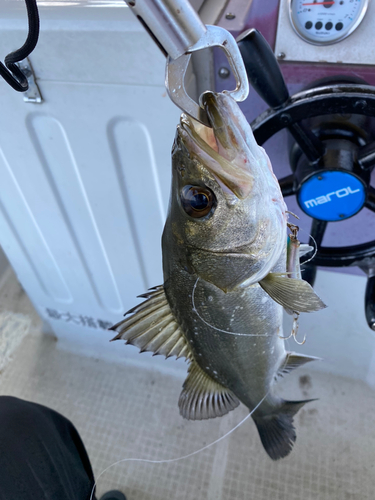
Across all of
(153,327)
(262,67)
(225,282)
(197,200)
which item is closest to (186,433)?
(153,327)

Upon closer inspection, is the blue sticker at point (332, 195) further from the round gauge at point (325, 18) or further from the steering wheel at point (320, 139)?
→ the round gauge at point (325, 18)

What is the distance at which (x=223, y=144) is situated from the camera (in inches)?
15.4

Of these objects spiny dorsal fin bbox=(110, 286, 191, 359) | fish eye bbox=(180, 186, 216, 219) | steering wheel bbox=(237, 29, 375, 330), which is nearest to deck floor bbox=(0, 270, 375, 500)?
spiny dorsal fin bbox=(110, 286, 191, 359)

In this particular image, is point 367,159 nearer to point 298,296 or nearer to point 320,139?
point 320,139

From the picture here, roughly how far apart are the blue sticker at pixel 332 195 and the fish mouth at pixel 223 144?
211 mm

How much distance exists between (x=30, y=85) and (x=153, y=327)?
54 centimetres

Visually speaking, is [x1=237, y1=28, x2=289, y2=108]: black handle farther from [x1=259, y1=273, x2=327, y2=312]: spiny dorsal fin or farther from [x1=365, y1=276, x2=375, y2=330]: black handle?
[x1=365, y1=276, x2=375, y2=330]: black handle

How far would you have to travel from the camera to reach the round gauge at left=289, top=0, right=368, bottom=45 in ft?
1.75

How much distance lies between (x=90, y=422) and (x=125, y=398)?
14 cm

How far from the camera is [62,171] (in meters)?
0.87

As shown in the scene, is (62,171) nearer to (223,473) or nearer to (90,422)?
(90,422)

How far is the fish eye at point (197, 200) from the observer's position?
0.43m

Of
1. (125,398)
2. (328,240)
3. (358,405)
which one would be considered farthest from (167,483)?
(328,240)

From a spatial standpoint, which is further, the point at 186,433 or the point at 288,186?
the point at 186,433
